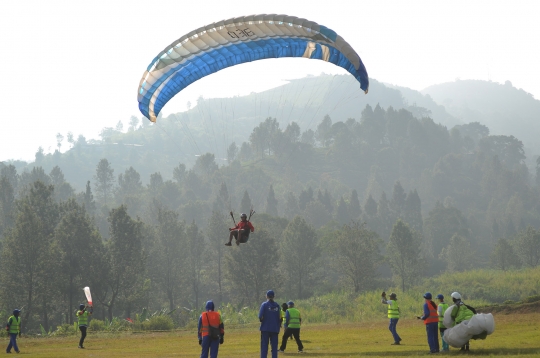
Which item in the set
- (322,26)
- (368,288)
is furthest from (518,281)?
(322,26)

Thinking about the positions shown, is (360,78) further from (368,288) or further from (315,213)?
(315,213)

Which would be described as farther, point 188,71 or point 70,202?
point 70,202

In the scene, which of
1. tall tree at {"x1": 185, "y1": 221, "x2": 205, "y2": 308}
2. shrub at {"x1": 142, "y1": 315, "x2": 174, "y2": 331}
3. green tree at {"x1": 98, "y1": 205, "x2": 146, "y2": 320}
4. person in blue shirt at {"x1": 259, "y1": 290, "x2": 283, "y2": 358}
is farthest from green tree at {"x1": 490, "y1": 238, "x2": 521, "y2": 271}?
person in blue shirt at {"x1": 259, "y1": 290, "x2": 283, "y2": 358}

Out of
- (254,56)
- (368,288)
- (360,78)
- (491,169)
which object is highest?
(491,169)

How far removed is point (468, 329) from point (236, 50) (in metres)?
14.0

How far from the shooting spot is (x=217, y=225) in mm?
100938

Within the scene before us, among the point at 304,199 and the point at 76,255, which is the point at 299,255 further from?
the point at 304,199

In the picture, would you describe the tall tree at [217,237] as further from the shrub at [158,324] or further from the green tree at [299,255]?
the shrub at [158,324]

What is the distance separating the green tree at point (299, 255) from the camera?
80.5 meters

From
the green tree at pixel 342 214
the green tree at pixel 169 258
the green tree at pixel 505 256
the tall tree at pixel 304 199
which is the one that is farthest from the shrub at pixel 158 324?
the tall tree at pixel 304 199

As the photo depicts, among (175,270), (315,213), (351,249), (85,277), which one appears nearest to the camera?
(85,277)

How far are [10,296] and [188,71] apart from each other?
3964 cm

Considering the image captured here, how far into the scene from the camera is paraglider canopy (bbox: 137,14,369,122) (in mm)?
21609

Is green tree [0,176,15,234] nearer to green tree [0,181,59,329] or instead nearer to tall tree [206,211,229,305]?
tall tree [206,211,229,305]
